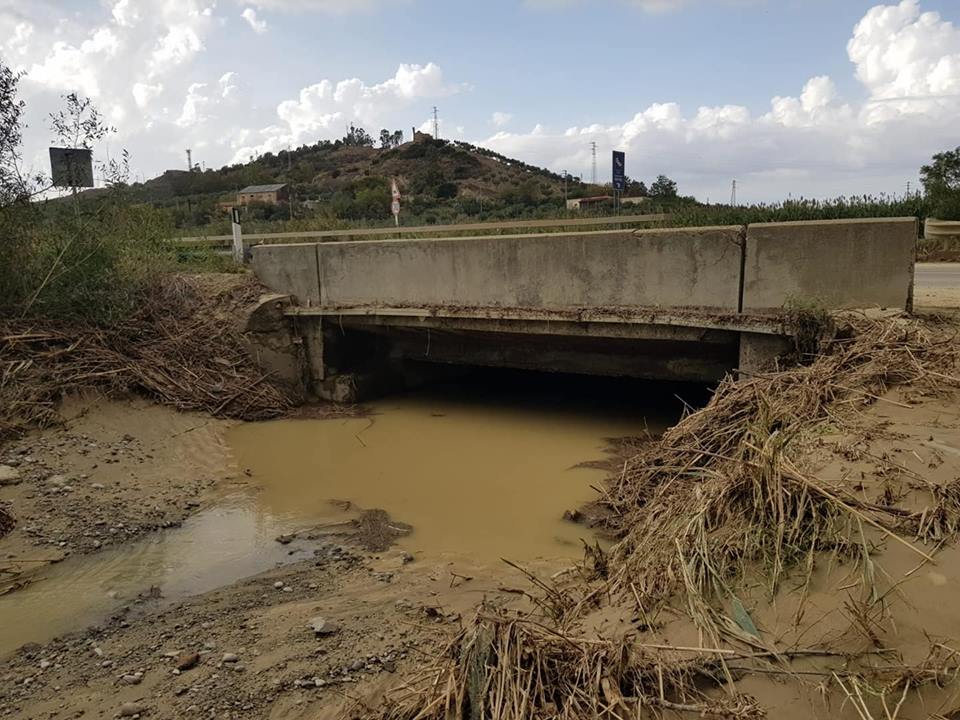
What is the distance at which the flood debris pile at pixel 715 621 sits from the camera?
2104 mm

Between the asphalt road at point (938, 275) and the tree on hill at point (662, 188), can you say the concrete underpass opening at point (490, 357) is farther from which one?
the tree on hill at point (662, 188)

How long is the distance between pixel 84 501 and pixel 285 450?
85.4 inches

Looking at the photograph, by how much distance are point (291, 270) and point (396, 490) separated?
4.45m

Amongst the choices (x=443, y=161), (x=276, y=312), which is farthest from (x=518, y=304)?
(x=443, y=161)

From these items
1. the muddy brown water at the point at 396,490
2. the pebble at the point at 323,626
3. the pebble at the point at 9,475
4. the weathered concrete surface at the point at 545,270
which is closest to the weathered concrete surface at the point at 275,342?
the weathered concrete surface at the point at 545,270

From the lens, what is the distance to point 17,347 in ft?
24.6

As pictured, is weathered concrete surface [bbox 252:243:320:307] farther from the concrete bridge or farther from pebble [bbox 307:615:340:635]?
pebble [bbox 307:615:340:635]

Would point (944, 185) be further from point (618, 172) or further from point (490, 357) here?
point (490, 357)

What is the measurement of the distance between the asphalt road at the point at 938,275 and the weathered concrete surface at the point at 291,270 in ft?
A: 26.4

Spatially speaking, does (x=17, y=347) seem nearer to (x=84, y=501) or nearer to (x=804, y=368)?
(x=84, y=501)

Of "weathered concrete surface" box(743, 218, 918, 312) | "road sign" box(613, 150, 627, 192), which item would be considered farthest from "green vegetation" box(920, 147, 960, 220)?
"weathered concrete surface" box(743, 218, 918, 312)

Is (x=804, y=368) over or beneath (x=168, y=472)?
over

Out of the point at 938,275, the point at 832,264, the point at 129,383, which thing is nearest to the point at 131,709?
the point at 129,383

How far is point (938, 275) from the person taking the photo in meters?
11.4
